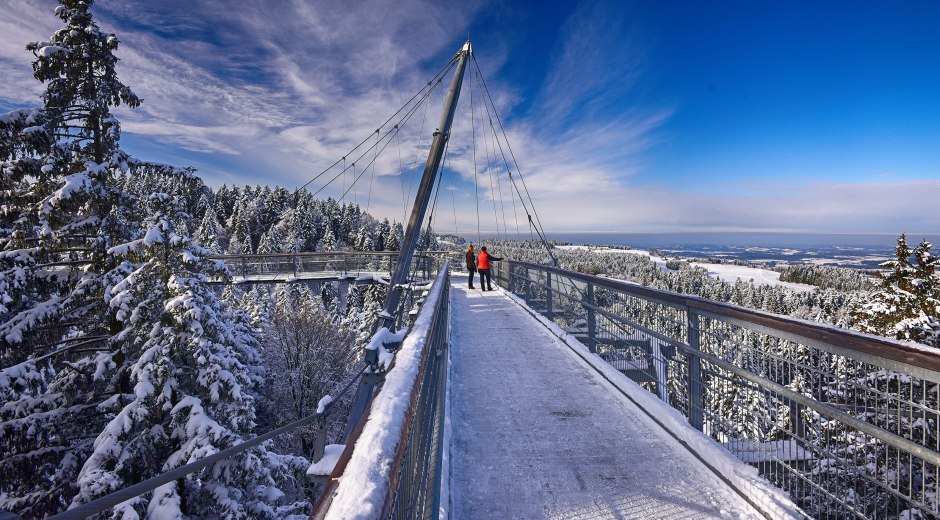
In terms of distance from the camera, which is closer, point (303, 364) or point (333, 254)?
point (333, 254)

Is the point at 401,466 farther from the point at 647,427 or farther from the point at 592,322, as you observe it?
the point at 592,322

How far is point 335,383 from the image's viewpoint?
27.5 meters

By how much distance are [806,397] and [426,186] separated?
1147 cm

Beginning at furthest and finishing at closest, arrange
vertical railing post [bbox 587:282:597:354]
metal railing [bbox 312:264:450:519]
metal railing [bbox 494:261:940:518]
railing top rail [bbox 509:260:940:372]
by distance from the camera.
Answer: vertical railing post [bbox 587:282:597:354]
metal railing [bbox 494:261:940:518]
railing top rail [bbox 509:260:940:372]
metal railing [bbox 312:264:450:519]

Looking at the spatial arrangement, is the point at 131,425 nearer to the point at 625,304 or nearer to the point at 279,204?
the point at 625,304

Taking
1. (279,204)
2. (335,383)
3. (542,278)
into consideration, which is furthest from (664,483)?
(279,204)

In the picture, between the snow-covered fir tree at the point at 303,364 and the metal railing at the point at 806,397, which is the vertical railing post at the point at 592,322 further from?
the snow-covered fir tree at the point at 303,364

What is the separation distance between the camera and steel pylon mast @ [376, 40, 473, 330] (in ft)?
34.2

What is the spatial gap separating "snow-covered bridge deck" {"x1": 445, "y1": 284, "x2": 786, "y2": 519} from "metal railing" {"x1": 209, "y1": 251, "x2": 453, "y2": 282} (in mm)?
17374

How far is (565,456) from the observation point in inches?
141

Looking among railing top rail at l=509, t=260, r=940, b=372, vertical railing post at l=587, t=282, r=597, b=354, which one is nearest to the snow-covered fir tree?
vertical railing post at l=587, t=282, r=597, b=354

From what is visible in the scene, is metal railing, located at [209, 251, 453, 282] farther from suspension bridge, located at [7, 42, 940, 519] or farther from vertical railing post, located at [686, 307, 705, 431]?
vertical railing post, located at [686, 307, 705, 431]

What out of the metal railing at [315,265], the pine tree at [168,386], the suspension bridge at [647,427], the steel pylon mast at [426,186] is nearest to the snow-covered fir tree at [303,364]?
the metal railing at [315,265]

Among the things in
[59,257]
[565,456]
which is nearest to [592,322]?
[565,456]
